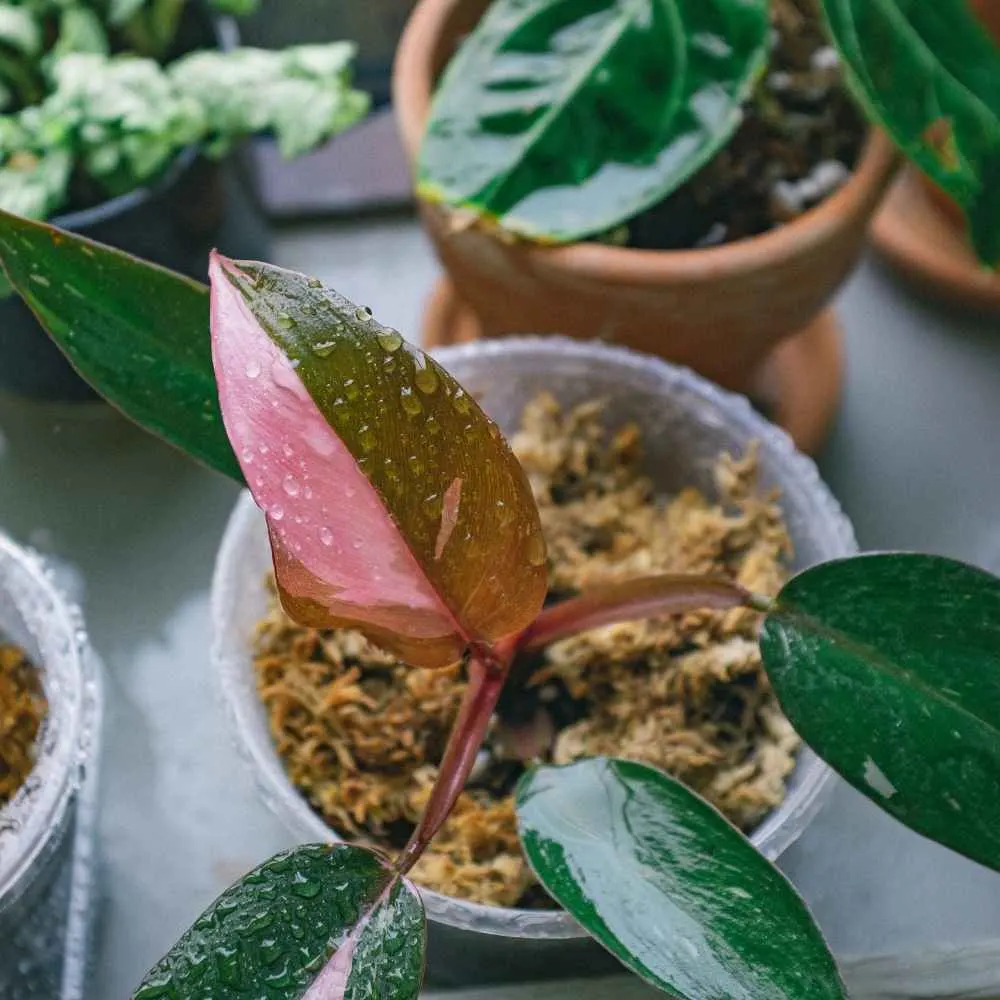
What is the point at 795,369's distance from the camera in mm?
896

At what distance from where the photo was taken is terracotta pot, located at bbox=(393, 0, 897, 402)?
0.68m

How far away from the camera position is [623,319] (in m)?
0.71

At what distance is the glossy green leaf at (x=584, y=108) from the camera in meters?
0.67

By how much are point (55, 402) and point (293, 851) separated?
0.52 m

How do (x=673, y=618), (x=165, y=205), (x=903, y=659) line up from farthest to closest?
(x=165, y=205) < (x=673, y=618) < (x=903, y=659)

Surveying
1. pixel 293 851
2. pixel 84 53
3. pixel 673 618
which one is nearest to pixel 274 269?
pixel 293 851

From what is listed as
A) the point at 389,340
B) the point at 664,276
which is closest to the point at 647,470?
the point at 664,276

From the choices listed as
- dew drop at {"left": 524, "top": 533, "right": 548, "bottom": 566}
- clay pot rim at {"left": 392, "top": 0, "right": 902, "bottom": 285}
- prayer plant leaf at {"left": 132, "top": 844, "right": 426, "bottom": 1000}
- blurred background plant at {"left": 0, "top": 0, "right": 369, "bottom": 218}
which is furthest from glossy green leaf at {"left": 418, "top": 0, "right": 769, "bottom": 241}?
prayer plant leaf at {"left": 132, "top": 844, "right": 426, "bottom": 1000}

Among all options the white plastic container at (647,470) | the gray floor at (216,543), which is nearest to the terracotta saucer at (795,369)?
the gray floor at (216,543)

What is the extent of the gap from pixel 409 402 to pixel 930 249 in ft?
2.27

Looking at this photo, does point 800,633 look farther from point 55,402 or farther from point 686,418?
point 55,402

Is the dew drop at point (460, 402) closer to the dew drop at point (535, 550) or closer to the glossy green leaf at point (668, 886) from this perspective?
the dew drop at point (535, 550)

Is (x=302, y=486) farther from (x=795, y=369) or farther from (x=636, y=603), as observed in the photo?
(x=795, y=369)

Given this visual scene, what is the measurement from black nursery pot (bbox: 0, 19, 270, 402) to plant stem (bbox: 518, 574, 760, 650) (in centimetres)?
39
